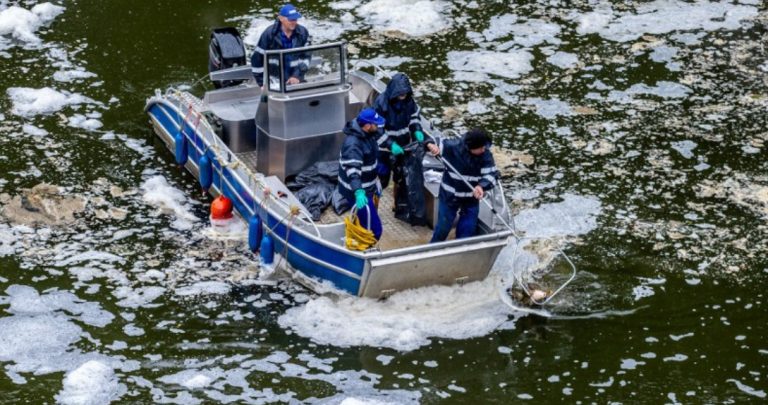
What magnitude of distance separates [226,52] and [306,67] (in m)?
1.97

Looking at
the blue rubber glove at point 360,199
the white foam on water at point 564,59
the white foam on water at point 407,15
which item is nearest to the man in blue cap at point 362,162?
the blue rubber glove at point 360,199

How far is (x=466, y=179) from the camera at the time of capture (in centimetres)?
1097

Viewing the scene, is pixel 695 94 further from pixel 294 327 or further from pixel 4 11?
pixel 4 11

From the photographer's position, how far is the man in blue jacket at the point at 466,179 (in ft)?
35.4

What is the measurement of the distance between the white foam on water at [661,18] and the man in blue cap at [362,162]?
7.33 m

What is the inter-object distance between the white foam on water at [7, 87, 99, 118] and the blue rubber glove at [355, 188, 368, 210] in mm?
5812

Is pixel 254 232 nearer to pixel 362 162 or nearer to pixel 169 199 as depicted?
pixel 362 162

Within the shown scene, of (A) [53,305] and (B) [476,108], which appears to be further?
(B) [476,108]

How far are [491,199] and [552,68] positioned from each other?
→ 5.47m

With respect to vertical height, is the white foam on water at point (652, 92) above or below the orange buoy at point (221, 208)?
above

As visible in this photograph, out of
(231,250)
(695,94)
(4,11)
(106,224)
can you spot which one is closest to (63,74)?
(4,11)

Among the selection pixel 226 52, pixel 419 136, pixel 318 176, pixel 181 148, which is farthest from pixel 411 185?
pixel 226 52

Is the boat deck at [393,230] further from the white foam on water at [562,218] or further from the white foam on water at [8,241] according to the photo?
the white foam on water at [8,241]

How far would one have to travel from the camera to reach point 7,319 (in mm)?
10812
